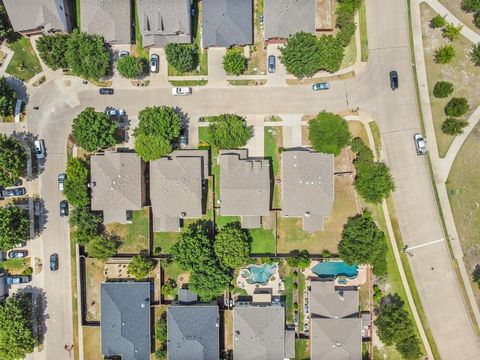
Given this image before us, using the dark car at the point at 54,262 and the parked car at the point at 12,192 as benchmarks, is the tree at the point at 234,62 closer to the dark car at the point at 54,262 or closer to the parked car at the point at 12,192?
the parked car at the point at 12,192

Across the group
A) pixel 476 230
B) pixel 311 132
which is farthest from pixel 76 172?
pixel 476 230

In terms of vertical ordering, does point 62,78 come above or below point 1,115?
above

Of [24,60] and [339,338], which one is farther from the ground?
[24,60]

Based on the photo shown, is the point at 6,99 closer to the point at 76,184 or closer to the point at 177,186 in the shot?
the point at 76,184

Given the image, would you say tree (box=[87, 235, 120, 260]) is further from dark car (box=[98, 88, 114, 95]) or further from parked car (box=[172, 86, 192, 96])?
parked car (box=[172, 86, 192, 96])

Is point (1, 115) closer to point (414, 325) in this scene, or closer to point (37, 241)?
point (37, 241)

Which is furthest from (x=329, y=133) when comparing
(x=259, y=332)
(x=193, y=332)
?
(x=193, y=332)
